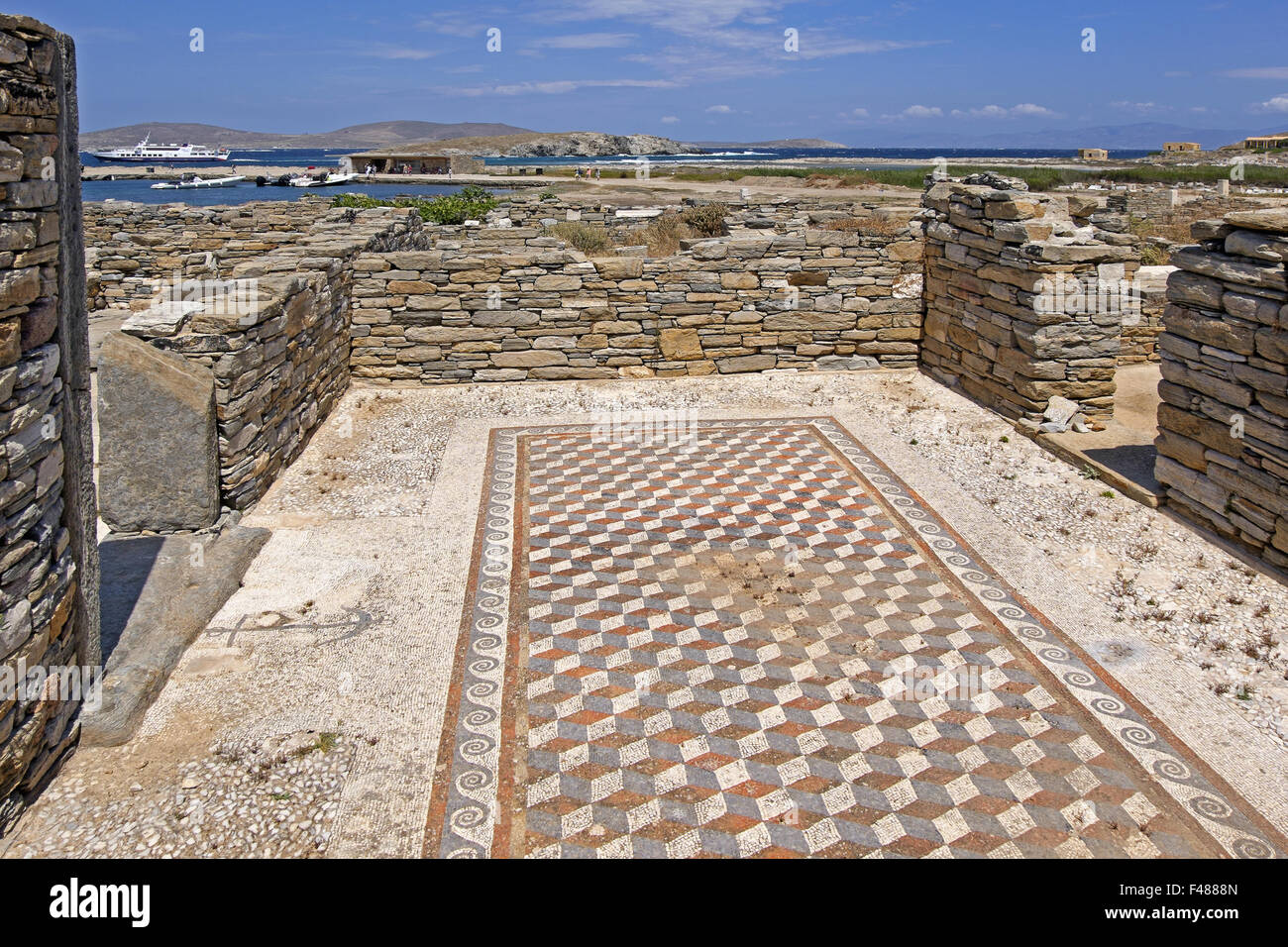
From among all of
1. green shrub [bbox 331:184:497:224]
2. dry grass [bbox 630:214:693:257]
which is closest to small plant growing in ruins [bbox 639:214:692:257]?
dry grass [bbox 630:214:693:257]

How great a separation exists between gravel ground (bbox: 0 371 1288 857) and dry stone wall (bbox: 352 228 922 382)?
134 centimetres

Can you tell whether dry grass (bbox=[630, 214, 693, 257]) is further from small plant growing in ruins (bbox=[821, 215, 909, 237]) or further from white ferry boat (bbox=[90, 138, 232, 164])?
white ferry boat (bbox=[90, 138, 232, 164])

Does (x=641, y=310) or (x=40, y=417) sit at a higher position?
(x=641, y=310)

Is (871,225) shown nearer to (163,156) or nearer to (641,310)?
(641,310)

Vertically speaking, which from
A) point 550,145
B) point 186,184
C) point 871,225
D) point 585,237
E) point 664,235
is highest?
point 550,145

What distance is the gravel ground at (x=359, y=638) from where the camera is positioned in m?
3.61

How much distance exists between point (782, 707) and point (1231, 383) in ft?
13.5

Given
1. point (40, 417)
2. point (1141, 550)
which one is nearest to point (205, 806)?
point (40, 417)

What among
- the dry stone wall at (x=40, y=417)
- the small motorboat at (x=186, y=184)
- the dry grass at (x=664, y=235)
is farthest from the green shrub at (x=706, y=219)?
the small motorboat at (x=186, y=184)

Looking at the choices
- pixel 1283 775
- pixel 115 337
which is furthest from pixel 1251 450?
pixel 115 337

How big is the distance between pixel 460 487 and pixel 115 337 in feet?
8.71

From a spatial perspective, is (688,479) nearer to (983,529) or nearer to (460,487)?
(460,487)

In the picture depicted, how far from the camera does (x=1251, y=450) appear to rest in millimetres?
5797

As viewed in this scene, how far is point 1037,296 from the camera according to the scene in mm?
8109
